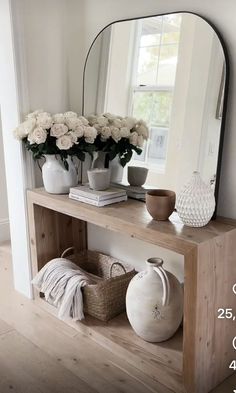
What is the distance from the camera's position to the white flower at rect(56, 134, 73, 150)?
1922 millimetres

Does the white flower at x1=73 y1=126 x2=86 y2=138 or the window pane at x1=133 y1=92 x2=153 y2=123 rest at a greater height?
the window pane at x1=133 y1=92 x2=153 y2=123

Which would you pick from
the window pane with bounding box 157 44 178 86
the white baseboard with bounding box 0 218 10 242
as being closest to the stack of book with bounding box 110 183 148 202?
the window pane with bounding box 157 44 178 86

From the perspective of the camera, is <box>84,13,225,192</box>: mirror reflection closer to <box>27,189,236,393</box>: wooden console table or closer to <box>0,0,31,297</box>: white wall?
<box>27,189,236,393</box>: wooden console table

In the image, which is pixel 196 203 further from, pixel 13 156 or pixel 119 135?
pixel 13 156

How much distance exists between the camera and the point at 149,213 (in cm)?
174

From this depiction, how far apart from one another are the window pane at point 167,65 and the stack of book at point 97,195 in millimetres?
602

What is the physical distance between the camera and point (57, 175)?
2107 millimetres

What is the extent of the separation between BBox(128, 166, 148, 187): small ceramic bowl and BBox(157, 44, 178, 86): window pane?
462 mm

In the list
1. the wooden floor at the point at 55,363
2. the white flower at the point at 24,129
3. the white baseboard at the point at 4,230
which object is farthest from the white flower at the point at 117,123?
the white baseboard at the point at 4,230

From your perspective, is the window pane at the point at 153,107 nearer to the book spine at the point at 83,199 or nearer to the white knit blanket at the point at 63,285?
the book spine at the point at 83,199

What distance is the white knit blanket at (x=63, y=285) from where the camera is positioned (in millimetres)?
2074

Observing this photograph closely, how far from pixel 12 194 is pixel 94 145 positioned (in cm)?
66

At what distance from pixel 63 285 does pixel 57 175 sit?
0.62m

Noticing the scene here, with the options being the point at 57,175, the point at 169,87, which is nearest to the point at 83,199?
the point at 57,175
